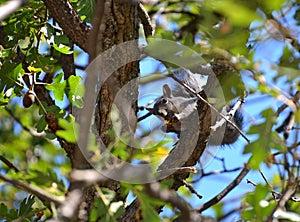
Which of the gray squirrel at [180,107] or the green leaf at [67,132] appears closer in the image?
the green leaf at [67,132]

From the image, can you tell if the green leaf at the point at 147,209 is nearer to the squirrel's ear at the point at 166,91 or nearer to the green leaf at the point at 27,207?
the green leaf at the point at 27,207

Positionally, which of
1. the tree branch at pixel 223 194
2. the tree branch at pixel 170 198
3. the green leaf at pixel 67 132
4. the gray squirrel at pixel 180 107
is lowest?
the tree branch at pixel 223 194

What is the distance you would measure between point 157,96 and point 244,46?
89cm

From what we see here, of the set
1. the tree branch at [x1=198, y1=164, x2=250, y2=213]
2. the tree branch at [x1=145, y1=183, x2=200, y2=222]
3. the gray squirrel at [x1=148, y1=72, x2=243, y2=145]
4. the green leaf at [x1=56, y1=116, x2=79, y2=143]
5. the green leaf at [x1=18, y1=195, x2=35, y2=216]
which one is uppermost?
the green leaf at [x1=56, y1=116, x2=79, y2=143]

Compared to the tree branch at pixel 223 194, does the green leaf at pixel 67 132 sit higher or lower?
higher

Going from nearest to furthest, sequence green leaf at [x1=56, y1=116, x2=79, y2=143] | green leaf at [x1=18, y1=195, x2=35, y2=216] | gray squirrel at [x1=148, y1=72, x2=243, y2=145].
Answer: green leaf at [x1=56, y1=116, x2=79, y2=143] < green leaf at [x1=18, y1=195, x2=35, y2=216] < gray squirrel at [x1=148, y1=72, x2=243, y2=145]

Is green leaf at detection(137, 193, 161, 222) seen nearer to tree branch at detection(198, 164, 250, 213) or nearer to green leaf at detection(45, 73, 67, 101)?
green leaf at detection(45, 73, 67, 101)

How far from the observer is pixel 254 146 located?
1.03 m

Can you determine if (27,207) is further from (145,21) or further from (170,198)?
(145,21)

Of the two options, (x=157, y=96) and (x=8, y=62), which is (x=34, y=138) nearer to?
(x=157, y=96)

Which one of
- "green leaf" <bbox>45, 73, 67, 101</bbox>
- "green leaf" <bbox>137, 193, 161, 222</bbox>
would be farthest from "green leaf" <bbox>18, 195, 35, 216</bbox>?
"green leaf" <bbox>137, 193, 161, 222</bbox>

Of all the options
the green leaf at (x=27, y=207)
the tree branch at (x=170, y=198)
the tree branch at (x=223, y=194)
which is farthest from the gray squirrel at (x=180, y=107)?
the tree branch at (x=170, y=198)

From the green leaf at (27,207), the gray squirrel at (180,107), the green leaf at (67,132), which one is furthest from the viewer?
the gray squirrel at (180,107)

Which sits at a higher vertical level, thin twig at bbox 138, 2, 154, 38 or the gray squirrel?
thin twig at bbox 138, 2, 154, 38
